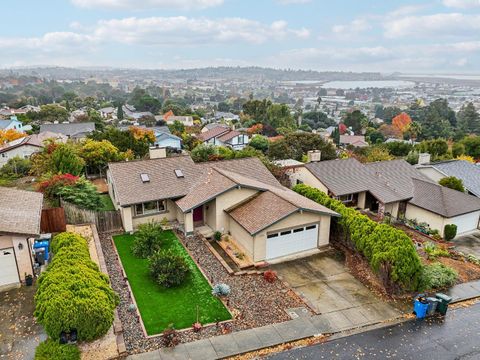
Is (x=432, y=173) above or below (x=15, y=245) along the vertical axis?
below

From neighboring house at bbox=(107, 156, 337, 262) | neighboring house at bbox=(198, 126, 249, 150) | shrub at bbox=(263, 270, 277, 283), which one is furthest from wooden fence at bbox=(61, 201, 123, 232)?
neighboring house at bbox=(198, 126, 249, 150)

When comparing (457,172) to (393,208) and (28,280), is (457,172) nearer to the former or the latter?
(393,208)

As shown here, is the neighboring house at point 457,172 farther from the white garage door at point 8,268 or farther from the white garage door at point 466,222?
the white garage door at point 8,268

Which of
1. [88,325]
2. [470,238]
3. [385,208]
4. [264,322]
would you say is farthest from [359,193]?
[88,325]

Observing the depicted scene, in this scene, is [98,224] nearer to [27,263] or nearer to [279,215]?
[27,263]

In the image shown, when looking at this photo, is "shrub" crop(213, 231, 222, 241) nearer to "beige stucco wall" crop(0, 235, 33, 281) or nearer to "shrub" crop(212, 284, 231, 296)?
"shrub" crop(212, 284, 231, 296)

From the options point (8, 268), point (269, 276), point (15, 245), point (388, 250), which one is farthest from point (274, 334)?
point (8, 268)
